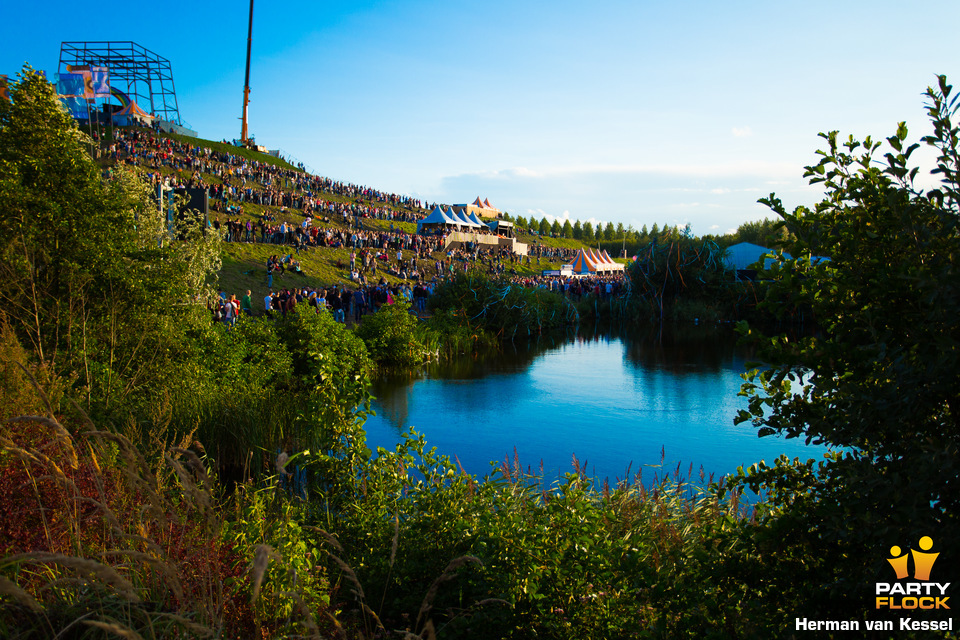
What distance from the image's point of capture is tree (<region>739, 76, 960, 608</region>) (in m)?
2.20

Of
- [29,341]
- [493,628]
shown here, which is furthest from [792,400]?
[29,341]

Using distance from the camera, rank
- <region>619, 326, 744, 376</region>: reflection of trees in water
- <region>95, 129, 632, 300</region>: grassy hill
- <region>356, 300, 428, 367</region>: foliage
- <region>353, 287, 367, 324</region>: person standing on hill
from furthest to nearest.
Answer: <region>95, 129, 632, 300</region>: grassy hill → <region>353, 287, 367, 324</region>: person standing on hill → <region>619, 326, 744, 376</region>: reflection of trees in water → <region>356, 300, 428, 367</region>: foliage

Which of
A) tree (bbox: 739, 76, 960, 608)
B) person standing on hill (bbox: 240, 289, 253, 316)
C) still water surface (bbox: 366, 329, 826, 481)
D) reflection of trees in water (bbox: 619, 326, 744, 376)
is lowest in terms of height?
still water surface (bbox: 366, 329, 826, 481)

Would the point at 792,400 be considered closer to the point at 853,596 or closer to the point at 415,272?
the point at 853,596

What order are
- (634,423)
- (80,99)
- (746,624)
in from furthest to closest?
(80,99), (634,423), (746,624)

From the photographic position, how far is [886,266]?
102 inches

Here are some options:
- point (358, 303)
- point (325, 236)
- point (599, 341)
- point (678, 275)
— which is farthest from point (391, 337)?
point (678, 275)

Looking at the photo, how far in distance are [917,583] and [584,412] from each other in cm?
1341

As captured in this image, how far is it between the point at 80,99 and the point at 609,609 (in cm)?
6798

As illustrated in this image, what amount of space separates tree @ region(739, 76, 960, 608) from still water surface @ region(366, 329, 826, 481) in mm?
4717

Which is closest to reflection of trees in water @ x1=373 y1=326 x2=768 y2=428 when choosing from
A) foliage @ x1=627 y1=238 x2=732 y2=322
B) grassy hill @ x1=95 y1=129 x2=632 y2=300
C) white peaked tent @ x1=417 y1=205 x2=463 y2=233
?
foliage @ x1=627 y1=238 x2=732 y2=322

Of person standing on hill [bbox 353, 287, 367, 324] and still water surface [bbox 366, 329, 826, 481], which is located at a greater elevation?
person standing on hill [bbox 353, 287, 367, 324]

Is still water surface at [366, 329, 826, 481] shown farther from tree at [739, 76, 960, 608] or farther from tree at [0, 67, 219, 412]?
tree at [0, 67, 219, 412]

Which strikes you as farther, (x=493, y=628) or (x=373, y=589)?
(x=373, y=589)
